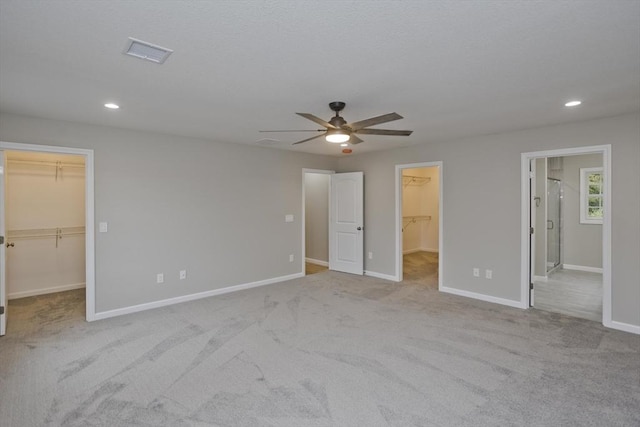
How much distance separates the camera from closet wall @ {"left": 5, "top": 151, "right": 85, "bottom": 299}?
5.00 metres

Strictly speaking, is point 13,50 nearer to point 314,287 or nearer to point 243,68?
point 243,68

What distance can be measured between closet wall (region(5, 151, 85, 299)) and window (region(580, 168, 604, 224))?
31.3ft

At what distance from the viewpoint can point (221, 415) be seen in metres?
2.31

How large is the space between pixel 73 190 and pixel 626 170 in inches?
306

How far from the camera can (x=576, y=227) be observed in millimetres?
6992

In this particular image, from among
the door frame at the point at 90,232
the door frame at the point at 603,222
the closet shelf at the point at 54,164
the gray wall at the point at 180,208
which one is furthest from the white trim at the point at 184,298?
the door frame at the point at 603,222

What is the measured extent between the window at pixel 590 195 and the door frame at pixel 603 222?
3.10m

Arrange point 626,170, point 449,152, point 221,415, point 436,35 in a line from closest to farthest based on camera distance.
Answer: point 436,35 < point 221,415 < point 626,170 < point 449,152

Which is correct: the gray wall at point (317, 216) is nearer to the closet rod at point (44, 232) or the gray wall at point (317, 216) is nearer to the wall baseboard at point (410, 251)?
the wall baseboard at point (410, 251)

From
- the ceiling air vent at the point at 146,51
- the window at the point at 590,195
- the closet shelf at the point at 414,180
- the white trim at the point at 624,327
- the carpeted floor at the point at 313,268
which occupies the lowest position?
the white trim at the point at 624,327

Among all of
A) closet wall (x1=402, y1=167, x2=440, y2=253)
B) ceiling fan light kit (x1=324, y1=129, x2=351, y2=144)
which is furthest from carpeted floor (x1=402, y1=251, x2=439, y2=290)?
ceiling fan light kit (x1=324, y1=129, x2=351, y2=144)

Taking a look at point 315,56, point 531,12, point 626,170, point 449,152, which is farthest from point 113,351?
point 626,170

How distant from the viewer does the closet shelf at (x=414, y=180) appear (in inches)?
361

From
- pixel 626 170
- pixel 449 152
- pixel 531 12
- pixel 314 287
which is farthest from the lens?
pixel 314 287
